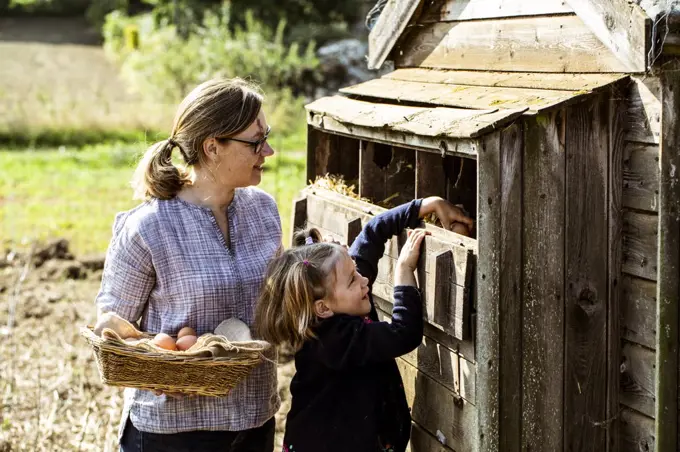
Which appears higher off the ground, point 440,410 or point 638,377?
point 638,377

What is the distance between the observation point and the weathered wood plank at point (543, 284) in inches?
130

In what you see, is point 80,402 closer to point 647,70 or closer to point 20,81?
point 647,70

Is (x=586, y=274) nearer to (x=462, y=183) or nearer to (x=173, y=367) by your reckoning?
(x=462, y=183)

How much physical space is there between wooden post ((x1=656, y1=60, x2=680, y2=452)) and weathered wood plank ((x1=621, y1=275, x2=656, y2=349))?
10cm

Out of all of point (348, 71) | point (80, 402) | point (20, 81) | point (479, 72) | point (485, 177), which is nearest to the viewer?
point (485, 177)

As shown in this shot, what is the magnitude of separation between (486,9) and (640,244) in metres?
1.41

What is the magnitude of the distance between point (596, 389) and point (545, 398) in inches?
8.7

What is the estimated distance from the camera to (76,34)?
122 ft

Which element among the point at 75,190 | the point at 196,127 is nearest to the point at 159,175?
the point at 196,127

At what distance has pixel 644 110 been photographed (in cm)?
333

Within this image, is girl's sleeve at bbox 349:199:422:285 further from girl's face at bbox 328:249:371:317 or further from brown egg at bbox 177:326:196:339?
brown egg at bbox 177:326:196:339

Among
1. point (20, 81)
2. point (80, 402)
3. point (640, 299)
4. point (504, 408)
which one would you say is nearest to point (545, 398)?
point (504, 408)

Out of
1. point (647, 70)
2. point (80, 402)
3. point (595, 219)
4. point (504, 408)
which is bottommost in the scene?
point (80, 402)

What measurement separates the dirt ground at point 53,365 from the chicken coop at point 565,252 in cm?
237
